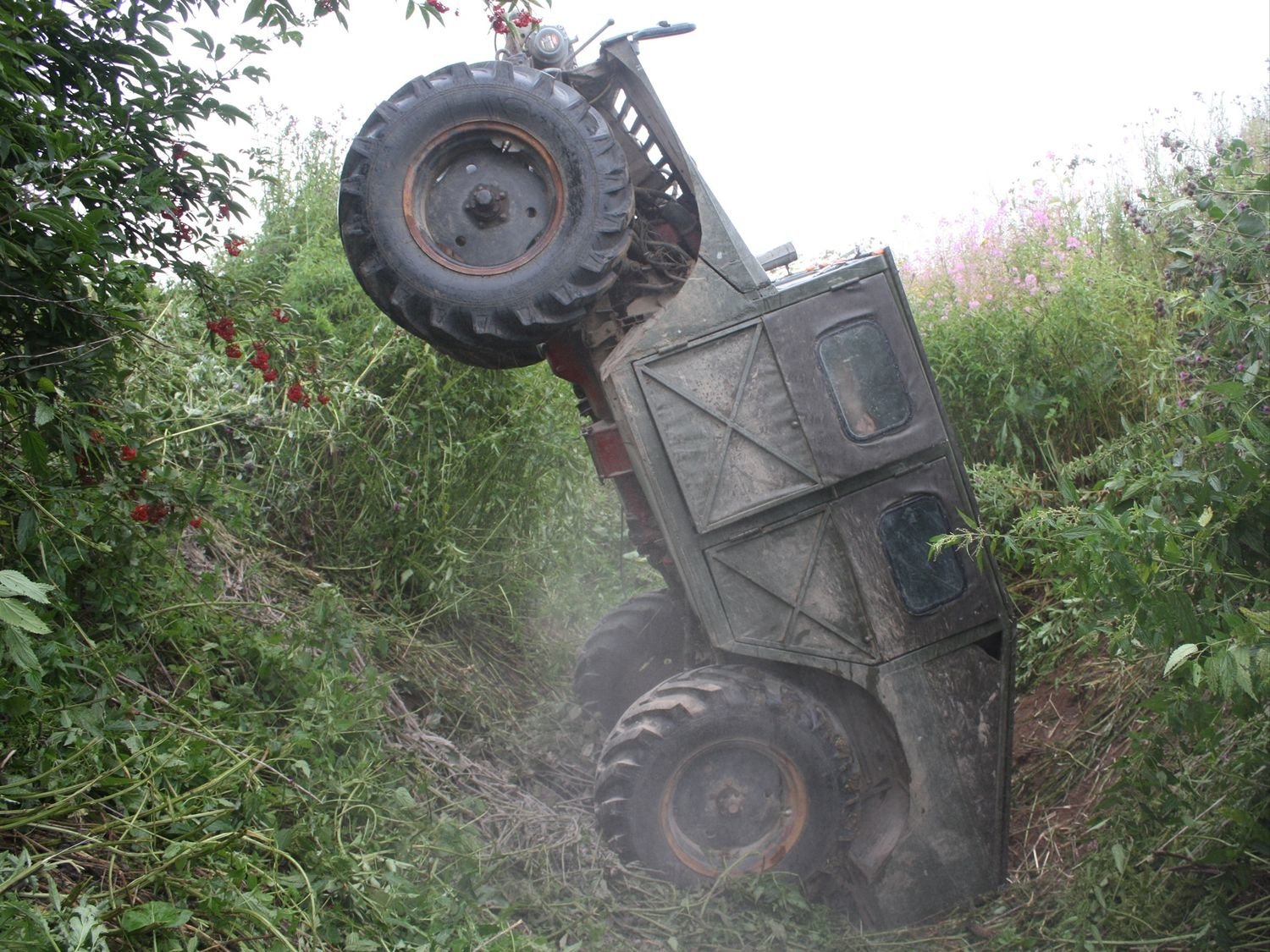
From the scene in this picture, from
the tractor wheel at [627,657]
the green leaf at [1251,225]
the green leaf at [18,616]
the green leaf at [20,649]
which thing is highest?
the green leaf at [18,616]

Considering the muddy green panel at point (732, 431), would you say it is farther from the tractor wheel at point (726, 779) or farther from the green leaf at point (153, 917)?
the green leaf at point (153, 917)

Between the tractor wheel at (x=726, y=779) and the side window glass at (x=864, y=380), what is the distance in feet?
3.77

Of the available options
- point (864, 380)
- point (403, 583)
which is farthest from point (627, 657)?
point (864, 380)

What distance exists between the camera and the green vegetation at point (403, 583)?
2.71 metres

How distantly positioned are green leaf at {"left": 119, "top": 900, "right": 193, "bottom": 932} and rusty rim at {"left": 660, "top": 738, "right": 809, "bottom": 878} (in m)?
2.50

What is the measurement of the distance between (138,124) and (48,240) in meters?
0.55

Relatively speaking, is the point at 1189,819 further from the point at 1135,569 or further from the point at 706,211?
the point at 706,211

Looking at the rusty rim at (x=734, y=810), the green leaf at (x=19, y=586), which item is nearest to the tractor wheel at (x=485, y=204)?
the rusty rim at (x=734, y=810)

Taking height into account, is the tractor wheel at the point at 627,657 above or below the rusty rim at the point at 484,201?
below

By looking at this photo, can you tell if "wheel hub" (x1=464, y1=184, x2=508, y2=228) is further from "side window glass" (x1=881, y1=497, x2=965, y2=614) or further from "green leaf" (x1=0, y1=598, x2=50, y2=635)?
"green leaf" (x1=0, y1=598, x2=50, y2=635)

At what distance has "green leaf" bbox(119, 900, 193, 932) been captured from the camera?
2.37 metres

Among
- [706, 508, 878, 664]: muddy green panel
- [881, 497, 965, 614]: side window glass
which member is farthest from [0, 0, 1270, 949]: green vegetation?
[706, 508, 878, 664]: muddy green panel

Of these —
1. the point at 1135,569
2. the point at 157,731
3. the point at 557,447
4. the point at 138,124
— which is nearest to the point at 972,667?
the point at 1135,569

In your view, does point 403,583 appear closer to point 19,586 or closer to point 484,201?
point 484,201
